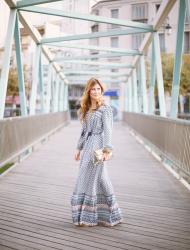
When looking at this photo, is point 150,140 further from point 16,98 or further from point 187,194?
point 16,98

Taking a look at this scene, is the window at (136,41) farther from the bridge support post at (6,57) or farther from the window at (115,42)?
the bridge support post at (6,57)

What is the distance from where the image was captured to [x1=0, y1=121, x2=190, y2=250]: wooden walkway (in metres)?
3.11

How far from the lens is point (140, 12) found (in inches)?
415

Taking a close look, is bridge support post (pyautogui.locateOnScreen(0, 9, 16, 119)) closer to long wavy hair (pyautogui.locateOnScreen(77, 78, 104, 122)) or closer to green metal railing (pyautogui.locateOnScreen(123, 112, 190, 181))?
green metal railing (pyautogui.locateOnScreen(123, 112, 190, 181))

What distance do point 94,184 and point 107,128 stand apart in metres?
0.57

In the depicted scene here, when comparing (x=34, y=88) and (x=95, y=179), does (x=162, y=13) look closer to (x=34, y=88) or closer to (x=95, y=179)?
(x=34, y=88)

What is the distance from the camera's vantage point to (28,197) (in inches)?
186

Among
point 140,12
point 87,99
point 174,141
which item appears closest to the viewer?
point 87,99

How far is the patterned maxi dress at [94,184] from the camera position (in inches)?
135

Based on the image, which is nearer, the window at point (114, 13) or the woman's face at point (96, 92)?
the woman's face at point (96, 92)

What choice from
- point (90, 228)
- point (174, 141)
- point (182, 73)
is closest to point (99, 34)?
point (174, 141)

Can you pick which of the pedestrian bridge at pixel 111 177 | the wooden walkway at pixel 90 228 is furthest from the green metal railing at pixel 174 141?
the wooden walkway at pixel 90 228

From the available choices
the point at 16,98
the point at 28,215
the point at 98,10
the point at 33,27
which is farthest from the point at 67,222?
the point at 16,98

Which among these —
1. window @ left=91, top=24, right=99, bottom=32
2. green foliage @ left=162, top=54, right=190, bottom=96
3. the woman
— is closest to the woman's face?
the woman
